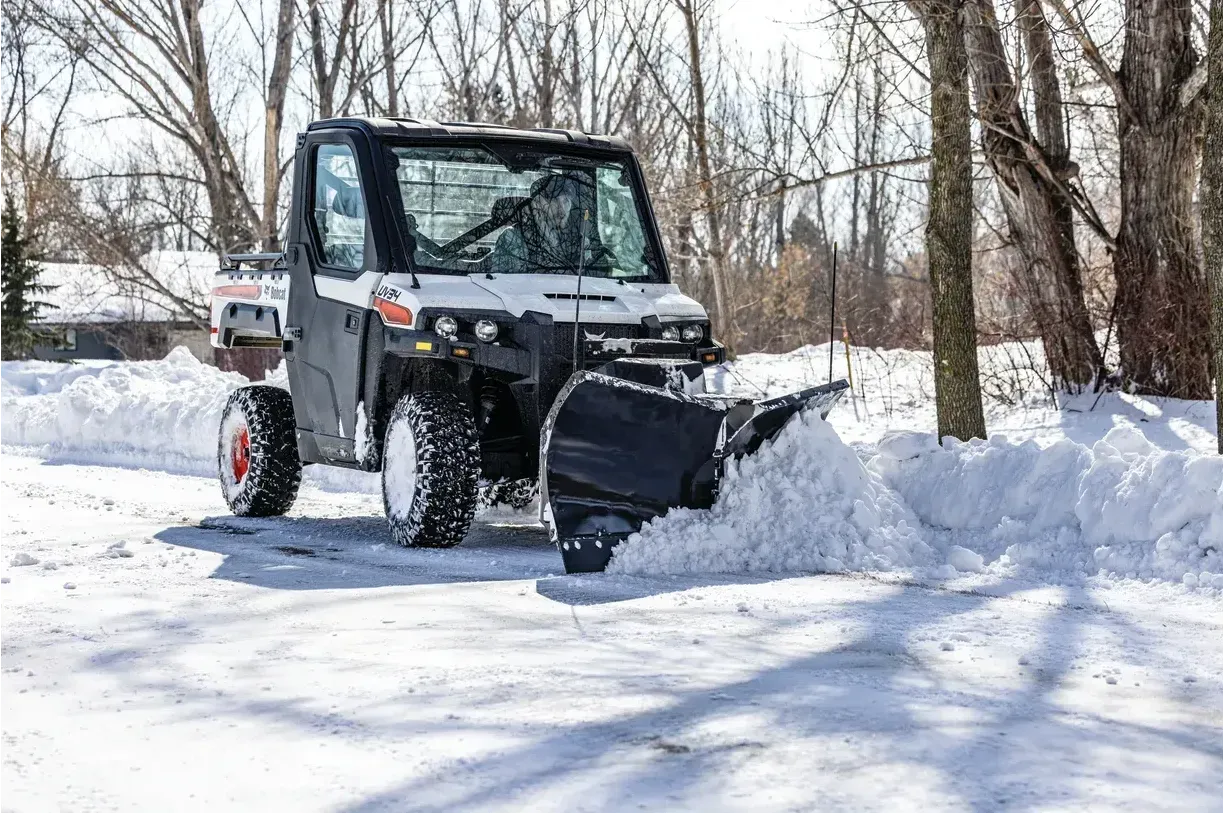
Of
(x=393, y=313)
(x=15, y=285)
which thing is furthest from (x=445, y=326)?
(x=15, y=285)

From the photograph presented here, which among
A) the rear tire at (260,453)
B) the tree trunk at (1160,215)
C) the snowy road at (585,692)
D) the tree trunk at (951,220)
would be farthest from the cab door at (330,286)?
the tree trunk at (1160,215)

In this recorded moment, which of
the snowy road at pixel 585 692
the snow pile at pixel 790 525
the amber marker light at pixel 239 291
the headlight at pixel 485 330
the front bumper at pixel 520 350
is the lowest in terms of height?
the snowy road at pixel 585 692

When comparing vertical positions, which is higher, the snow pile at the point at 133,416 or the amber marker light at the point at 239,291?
the amber marker light at the point at 239,291

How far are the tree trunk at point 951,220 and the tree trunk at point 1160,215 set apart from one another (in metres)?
3.50

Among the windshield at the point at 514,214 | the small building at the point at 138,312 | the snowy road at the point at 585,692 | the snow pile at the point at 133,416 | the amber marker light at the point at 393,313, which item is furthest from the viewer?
the small building at the point at 138,312

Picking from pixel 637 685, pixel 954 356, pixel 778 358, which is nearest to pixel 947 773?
pixel 637 685

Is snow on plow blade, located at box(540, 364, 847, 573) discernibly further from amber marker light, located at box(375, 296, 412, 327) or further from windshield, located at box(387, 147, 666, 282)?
windshield, located at box(387, 147, 666, 282)

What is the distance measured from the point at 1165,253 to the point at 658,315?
313 inches

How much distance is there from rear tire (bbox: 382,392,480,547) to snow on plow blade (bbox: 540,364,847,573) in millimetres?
654

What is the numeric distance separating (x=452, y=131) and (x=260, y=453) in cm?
236

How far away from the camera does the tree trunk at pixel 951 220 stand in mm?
10328

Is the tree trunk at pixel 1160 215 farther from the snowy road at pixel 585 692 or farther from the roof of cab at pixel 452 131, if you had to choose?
the snowy road at pixel 585 692

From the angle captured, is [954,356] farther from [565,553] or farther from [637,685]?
[637,685]

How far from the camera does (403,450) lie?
7383mm
